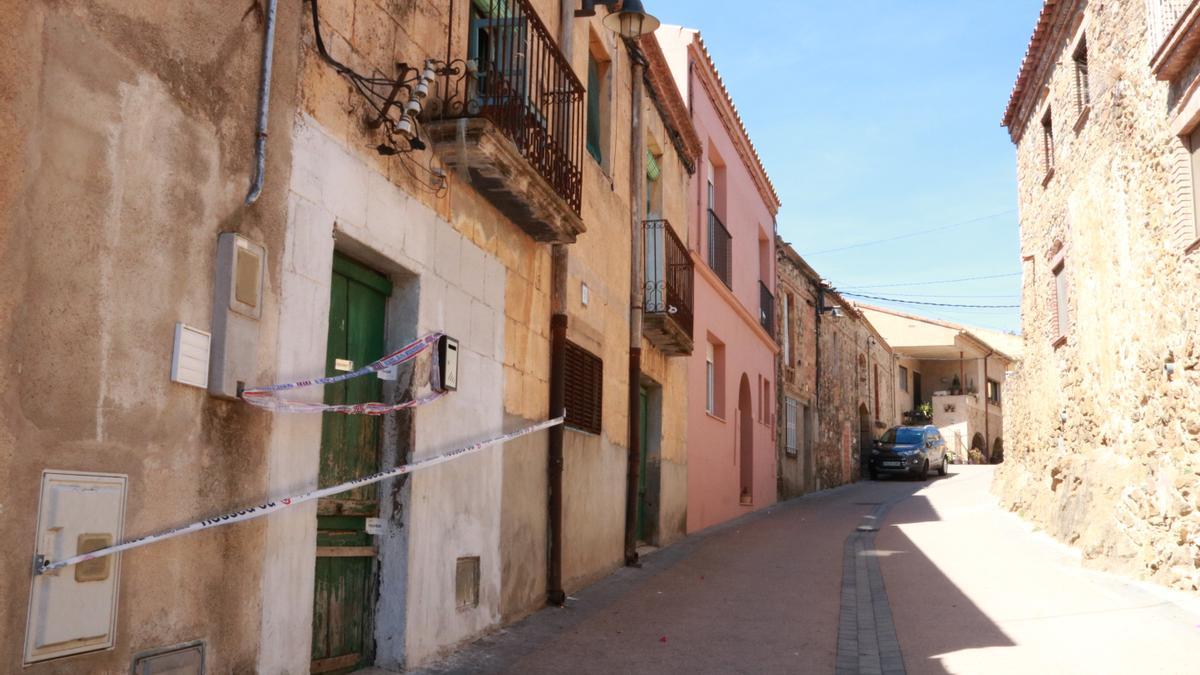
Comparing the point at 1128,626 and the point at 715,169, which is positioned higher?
the point at 715,169

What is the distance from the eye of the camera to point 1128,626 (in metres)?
8.08

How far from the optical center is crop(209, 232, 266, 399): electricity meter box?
4.18 metres

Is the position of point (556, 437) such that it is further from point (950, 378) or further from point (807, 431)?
point (950, 378)

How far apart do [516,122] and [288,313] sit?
284 centimetres

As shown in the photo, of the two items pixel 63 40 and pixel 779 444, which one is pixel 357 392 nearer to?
pixel 63 40

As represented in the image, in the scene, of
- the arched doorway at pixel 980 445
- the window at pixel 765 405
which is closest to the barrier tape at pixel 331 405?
the window at pixel 765 405

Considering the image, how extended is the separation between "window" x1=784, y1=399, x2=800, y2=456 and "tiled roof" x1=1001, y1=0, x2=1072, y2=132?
7.71 metres

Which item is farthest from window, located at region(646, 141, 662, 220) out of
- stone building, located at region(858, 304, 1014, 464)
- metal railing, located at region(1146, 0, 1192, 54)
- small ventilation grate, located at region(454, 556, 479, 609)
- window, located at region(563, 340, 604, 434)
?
stone building, located at region(858, 304, 1014, 464)

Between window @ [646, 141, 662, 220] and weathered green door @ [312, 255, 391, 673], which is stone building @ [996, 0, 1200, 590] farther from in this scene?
weathered green door @ [312, 255, 391, 673]

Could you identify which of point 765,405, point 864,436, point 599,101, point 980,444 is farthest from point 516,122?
point 980,444

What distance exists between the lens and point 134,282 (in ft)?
12.3

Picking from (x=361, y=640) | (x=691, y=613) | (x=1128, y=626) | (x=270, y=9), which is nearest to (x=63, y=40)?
(x=270, y=9)

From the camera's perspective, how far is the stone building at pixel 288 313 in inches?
135

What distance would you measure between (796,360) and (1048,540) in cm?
1048
